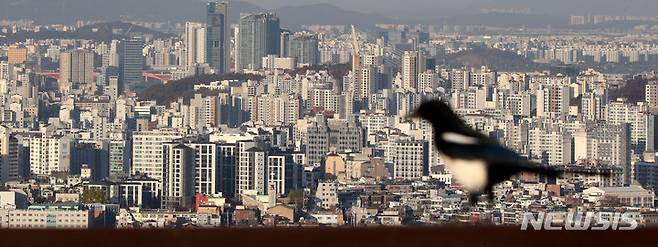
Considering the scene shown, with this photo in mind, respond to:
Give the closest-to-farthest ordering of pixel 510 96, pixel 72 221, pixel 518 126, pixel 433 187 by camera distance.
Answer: pixel 72 221 < pixel 433 187 < pixel 518 126 < pixel 510 96

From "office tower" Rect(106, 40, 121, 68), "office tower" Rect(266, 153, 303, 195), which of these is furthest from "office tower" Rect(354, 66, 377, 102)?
"office tower" Rect(266, 153, 303, 195)

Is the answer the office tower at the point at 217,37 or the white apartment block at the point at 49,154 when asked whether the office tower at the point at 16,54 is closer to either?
the office tower at the point at 217,37

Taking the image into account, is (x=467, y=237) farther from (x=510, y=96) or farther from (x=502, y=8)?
(x=502, y=8)

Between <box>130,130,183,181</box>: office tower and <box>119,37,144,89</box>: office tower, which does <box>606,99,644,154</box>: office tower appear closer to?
<box>130,130,183,181</box>: office tower

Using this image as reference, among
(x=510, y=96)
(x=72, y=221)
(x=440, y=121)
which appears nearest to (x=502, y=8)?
(x=510, y=96)

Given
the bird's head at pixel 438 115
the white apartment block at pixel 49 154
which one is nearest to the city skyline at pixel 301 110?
the white apartment block at pixel 49 154

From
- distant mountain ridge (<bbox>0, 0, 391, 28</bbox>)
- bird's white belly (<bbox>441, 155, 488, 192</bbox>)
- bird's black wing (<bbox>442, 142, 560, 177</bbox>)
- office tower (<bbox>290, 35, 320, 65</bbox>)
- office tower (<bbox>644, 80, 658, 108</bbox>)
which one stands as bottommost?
bird's white belly (<bbox>441, 155, 488, 192</bbox>)

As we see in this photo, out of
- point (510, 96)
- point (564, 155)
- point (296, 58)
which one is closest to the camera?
point (564, 155)
